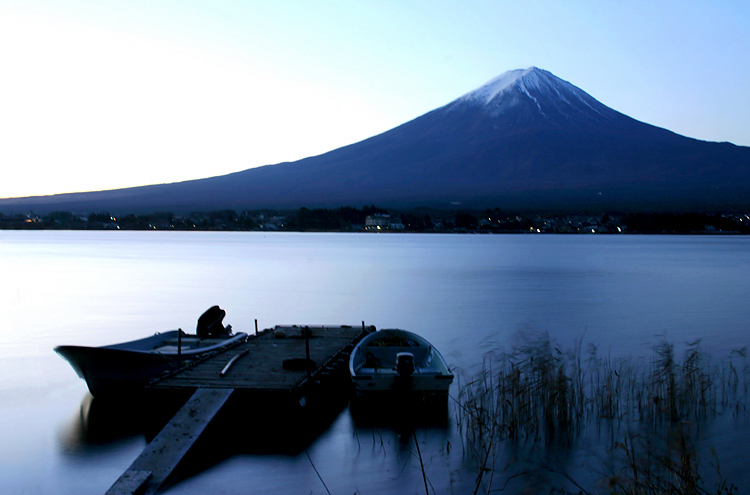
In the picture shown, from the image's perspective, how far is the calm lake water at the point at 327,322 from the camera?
793cm

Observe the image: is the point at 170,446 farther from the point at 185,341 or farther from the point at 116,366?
the point at 185,341

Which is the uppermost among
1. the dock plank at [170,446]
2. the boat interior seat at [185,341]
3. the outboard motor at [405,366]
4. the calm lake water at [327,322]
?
the outboard motor at [405,366]

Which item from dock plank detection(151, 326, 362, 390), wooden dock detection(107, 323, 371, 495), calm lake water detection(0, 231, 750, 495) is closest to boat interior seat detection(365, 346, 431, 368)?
wooden dock detection(107, 323, 371, 495)

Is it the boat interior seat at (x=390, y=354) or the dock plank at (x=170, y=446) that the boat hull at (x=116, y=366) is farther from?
the boat interior seat at (x=390, y=354)

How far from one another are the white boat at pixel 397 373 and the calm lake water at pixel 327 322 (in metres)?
0.57

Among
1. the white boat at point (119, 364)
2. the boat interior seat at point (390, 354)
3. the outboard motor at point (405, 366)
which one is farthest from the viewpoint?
the boat interior seat at point (390, 354)

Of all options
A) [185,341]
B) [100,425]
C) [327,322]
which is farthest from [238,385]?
[327,322]

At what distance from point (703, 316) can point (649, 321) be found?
105 inches

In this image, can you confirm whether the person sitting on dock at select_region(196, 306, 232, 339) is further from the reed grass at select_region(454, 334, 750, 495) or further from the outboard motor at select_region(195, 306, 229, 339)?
the reed grass at select_region(454, 334, 750, 495)

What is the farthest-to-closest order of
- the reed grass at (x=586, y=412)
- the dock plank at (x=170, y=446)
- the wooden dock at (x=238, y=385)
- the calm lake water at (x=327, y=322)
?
1. the reed grass at (x=586, y=412)
2. the calm lake water at (x=327, y=322)
3. the wooden dock at (x=238, y=385)
4. the dock plank at (x=170, y=446)

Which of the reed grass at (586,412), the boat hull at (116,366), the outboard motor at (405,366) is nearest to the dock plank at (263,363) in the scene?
the boat hull at (116,366)

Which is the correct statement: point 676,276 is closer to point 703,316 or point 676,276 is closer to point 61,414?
point 703,316

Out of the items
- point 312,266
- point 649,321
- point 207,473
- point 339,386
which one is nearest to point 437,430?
point 339,386

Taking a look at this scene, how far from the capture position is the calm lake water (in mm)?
7926
